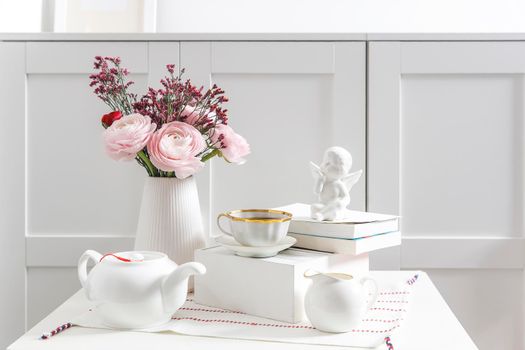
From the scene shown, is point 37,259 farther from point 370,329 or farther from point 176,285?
point 370,329

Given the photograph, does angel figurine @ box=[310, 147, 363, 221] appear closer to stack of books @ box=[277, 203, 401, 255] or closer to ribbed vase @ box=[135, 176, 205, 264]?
stack of books @ box=[277, 203, 401, 255]

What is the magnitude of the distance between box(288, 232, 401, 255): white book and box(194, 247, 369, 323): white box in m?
0.02

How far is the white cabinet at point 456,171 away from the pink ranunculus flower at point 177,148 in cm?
53

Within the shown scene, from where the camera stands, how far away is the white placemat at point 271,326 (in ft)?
2.85

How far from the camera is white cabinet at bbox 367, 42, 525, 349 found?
139 centimetres

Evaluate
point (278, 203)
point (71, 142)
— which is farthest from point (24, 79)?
point (278, 203)

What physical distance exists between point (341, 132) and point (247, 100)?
24 centimetres

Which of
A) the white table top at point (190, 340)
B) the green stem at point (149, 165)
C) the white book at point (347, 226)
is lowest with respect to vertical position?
the white table top at point (190, 340)

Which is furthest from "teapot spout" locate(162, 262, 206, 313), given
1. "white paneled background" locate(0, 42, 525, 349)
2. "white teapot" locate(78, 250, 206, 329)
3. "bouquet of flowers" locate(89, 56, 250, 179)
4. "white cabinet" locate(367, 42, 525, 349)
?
"white cabinet" locate(367, 42, 525, 349)

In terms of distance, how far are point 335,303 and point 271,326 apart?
0.12 meters

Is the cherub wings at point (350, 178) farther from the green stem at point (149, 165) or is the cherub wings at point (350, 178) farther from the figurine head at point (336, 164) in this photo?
the green stem at point (149, 165)

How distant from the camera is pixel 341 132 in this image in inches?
55.1
